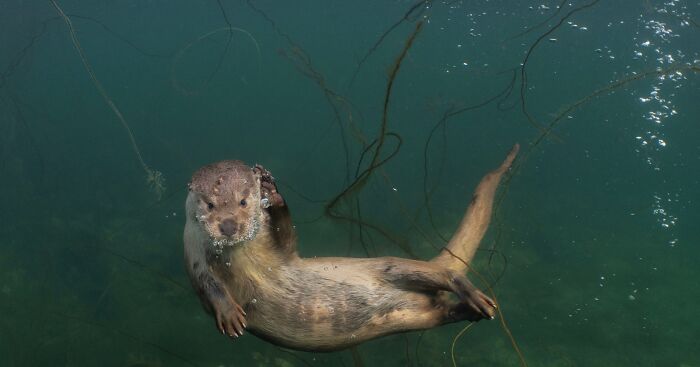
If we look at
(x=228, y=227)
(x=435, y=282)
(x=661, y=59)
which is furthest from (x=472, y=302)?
(x=661, y=59)

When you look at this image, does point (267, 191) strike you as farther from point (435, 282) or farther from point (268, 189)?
point (435, 282)

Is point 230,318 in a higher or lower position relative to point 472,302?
higher

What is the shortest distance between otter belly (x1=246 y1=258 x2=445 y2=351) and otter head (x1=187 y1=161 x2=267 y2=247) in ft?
1.36

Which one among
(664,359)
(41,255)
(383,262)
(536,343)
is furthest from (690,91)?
(41,255)

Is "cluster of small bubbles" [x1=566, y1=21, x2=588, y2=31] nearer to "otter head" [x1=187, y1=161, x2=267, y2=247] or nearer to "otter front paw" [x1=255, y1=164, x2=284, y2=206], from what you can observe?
"otter front paw" [x1=255, y1=164, x2=284, y2=206]

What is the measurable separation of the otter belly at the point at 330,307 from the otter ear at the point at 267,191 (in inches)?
15.6

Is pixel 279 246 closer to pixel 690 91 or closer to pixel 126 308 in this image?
pixel 126 308

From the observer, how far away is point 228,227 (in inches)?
84.0

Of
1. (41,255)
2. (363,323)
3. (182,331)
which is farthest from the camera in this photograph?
(41,255)

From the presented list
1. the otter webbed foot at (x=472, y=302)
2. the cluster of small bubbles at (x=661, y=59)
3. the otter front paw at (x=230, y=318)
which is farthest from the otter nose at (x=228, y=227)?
the cluster of small bubbles at (x=661, y=59)

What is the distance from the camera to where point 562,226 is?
7914 millimetres

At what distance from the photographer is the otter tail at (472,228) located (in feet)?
10.2

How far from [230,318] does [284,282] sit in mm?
332

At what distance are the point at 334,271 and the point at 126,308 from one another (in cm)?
412
